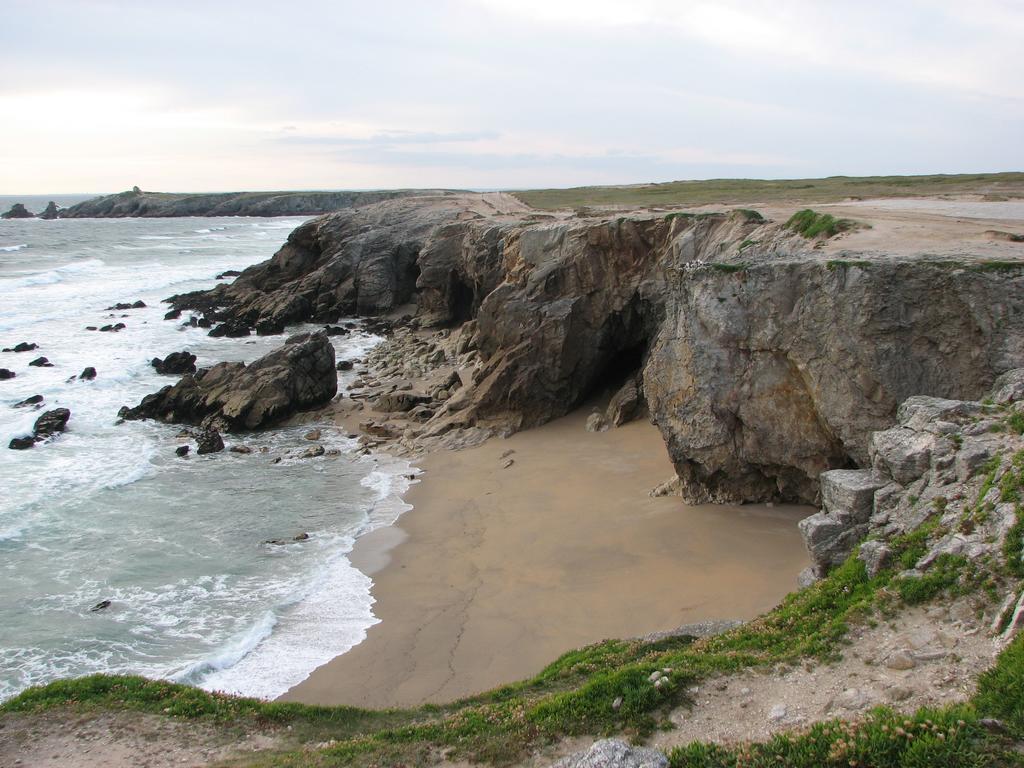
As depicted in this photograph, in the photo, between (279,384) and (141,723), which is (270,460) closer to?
(279,384)

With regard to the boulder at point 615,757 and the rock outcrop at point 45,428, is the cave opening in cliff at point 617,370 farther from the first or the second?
the boulder at point 615,757

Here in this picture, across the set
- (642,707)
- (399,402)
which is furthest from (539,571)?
(399,402)

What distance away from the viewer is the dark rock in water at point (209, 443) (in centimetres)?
2588

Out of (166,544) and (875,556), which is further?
(166,544)

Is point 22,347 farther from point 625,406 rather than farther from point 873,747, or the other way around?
point 873,747

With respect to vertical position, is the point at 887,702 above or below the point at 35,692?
above

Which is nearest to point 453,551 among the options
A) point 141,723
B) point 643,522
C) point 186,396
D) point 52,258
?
point 643,522

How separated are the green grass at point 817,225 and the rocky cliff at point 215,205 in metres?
132

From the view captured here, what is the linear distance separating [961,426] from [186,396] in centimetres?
2645

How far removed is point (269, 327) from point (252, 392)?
17614mm

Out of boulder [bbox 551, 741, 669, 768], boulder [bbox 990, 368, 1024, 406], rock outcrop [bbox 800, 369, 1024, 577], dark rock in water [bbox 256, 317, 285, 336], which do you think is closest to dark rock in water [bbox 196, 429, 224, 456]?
dark rock in water [bbox 256, 317, 285, 336]

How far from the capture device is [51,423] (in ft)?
89.8

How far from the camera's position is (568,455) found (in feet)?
74.6

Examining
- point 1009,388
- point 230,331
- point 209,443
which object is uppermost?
point 1009,388
